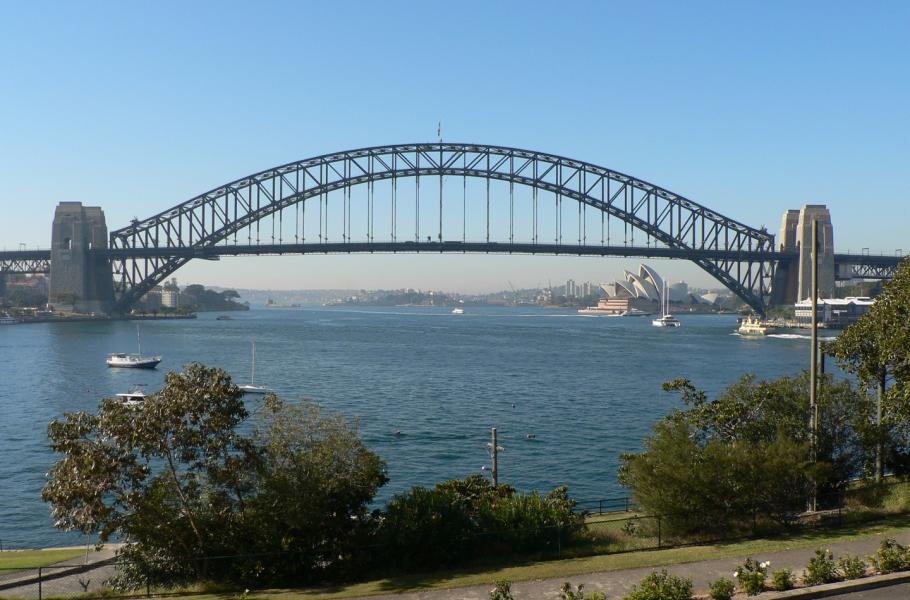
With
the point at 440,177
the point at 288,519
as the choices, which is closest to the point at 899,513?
the point at 288,519

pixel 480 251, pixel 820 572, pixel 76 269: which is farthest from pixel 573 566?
pixel 76 269

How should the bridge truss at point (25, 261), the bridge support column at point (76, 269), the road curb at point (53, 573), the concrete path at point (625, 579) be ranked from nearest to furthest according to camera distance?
the concrete path at point (625, 579) → the road curb at point (53, 573) → the bridge support column at point (76, 269) → the bridge truss at point (25, 261)

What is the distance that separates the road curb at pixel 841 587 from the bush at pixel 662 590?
37.7 inches

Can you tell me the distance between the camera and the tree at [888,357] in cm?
1644

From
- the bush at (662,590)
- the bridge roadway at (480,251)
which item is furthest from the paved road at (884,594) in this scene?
the bridge roadway at (480,251)

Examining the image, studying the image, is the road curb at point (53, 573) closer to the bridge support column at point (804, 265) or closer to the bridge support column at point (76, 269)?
the bridge support column at point (804, 265)

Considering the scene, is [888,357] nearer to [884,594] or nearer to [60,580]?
[884,594]

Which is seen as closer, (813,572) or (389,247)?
(813,572)

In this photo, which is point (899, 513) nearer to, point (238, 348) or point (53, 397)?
point (53, 397)

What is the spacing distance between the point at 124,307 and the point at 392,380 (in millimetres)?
75498

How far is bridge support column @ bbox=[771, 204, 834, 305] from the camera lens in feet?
332

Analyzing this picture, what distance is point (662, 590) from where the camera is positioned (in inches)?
368

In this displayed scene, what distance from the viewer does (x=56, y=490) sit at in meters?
12.5

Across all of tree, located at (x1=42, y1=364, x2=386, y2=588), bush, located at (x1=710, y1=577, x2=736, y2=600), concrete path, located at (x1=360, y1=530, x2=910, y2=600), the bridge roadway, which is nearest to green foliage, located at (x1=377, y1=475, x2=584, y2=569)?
tree, located at (x1=42, y1=364, x2=386, y2=588)
